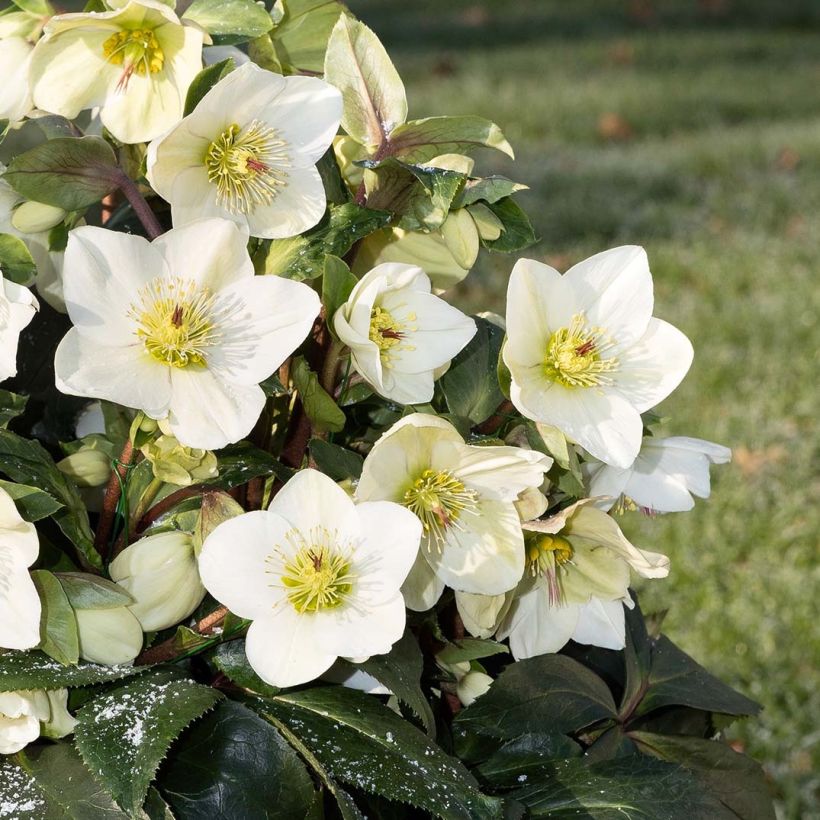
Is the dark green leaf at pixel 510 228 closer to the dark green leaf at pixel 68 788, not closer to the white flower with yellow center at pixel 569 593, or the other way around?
the white flower with yellow center at pixel 569 593

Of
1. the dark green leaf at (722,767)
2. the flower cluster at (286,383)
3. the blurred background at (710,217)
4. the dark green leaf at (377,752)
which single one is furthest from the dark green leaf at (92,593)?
the blurred background at (710,217)

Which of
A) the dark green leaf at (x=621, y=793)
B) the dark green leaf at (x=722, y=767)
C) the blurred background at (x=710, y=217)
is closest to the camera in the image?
the dark green leaf at (x=621, y=793)

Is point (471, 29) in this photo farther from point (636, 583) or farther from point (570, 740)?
point (570, 740)

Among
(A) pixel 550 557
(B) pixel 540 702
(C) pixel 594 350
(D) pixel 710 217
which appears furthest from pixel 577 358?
(D) pixel 710 217

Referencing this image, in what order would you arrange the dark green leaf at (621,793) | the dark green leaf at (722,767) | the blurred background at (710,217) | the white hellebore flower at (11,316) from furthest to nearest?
the blurred background at (710,217), the dark green leaf at (722,767), the dark green leaf at (621,793), the white hellebore flower at (11,316)

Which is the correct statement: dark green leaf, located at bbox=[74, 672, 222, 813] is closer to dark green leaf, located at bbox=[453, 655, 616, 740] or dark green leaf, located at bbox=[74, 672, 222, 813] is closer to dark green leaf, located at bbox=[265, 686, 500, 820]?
dark green leaf, located at bbox=[265, 686, 500, 820]

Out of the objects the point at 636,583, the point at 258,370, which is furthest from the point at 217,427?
the point at 636,583

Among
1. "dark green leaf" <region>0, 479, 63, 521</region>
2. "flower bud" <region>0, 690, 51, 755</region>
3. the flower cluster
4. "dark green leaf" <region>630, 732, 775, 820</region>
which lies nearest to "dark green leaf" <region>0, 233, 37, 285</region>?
the flower cluster

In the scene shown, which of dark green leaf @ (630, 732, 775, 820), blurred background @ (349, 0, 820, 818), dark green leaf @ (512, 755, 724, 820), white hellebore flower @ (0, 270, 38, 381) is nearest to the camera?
white hellebore flower @ (0, 270, 38, 381)

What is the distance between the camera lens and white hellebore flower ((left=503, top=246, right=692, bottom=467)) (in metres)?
0.60

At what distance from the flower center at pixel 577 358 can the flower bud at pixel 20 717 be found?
309 mm

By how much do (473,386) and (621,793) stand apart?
24 centimetres

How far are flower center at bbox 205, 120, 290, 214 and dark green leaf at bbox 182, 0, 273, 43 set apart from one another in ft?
0.22

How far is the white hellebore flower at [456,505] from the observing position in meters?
0.58
